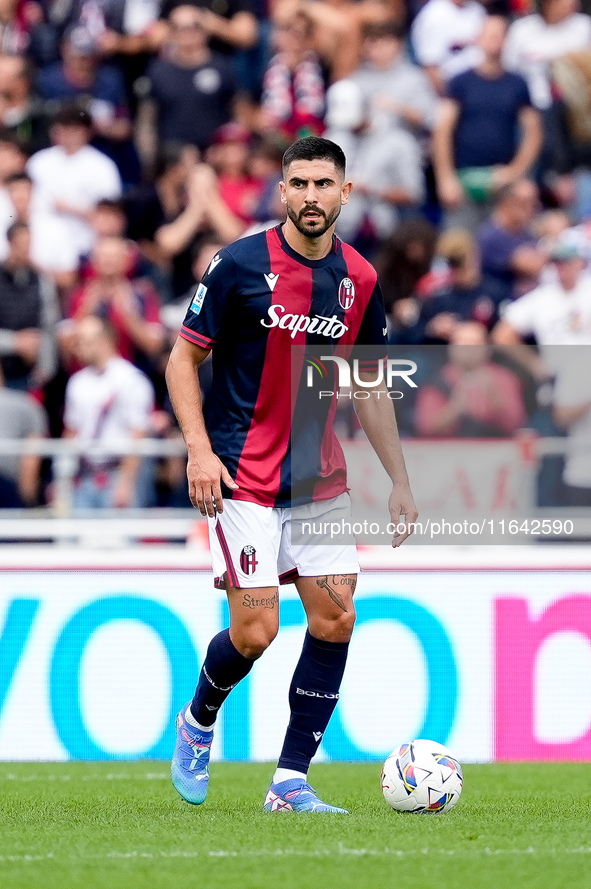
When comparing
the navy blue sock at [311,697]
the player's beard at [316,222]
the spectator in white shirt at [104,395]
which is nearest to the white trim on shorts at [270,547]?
the navy blue sock at [311,697]

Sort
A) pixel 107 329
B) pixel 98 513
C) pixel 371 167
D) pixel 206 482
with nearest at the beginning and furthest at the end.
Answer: pixel 206 482, pixel 98 513, pixel 107 329, pixel 371 167

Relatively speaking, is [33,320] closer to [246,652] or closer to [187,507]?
[187,507]

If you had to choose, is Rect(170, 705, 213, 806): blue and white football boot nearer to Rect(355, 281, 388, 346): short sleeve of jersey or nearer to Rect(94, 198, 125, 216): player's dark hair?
Rect(355, 281, 388, 346): short sleeve of jersey

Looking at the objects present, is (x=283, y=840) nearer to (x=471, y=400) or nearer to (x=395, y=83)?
(x=471, y=400)

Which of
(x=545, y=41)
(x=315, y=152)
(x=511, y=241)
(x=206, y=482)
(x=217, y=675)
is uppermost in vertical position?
(x=545, y=41)

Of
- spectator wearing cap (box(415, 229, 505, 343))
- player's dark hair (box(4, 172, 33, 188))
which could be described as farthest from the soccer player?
player's dark hair (box(4, 172, 33, 188))

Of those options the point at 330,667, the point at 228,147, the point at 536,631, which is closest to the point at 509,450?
the point at 536,631

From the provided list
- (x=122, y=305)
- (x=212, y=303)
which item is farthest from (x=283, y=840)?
(x=122, y=305)

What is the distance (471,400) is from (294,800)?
12.6ft

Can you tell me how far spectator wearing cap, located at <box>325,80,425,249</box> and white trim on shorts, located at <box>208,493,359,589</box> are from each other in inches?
244

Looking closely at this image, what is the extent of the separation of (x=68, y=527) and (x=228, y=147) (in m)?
4.31

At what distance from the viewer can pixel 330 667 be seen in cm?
560

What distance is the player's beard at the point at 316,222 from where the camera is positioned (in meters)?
5.30

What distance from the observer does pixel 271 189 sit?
11.3 m
